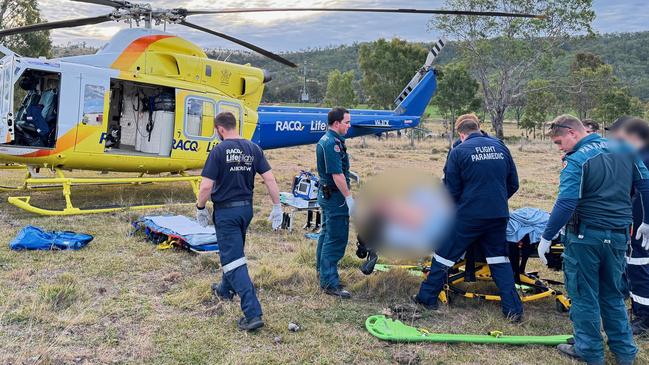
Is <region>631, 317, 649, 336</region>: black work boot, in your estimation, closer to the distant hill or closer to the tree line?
the tree line

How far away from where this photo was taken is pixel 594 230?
155 inches

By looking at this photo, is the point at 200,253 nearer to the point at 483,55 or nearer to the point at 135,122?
the point at 135,122

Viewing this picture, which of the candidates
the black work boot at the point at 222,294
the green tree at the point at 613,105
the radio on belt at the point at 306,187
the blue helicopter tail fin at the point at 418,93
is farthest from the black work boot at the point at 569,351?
the green tree at the point at 613,105

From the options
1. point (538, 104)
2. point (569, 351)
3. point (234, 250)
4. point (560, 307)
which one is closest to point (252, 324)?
point (234, 250)

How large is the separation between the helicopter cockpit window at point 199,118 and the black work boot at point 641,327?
326 inches

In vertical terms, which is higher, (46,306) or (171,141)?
(171,141)

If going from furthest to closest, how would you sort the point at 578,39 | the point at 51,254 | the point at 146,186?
the point at 578,39 → the point at 146,186 → the point at 51,254

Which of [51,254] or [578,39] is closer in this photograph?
[51,254]

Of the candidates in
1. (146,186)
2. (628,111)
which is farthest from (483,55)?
(146,186)

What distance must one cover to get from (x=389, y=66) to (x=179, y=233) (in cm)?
3088

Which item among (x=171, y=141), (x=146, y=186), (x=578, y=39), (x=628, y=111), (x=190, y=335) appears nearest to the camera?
(x=190, y=335)

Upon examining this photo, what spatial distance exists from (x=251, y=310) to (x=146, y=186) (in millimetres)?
8804

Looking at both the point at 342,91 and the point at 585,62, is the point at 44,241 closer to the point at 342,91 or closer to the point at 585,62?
the point at 342,91

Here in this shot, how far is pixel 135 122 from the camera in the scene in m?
10.4
